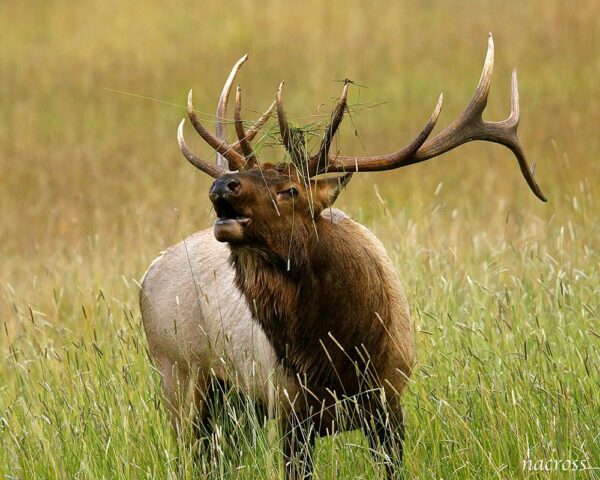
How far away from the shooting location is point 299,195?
13.9 ft

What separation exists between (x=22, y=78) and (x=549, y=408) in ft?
38.8

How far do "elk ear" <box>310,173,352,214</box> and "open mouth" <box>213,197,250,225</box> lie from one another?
15.2 inches

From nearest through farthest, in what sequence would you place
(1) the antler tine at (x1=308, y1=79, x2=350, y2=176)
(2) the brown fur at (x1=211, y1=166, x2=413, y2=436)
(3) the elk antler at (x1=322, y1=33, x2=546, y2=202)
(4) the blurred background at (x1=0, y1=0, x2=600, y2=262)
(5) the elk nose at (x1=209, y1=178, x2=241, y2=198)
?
(5) the elk nose at (x1=209, y1=178, x2=241, y2=198) → (1) the antler tine at (x1=308, y1=79, x2=350, y2=176) → (2) the brown fur at (x1=211, y1=166, x2=413, y2=436) → (3) the elk antler at (x1=322, y1=33, x2=546, y2=202) → (4) the blurred background at (x1=0, y1=0, x2=600, y2=262)

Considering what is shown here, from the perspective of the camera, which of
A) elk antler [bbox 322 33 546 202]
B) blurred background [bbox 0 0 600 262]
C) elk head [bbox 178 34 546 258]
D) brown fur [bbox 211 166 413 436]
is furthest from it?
blurred background [bbox 0 0 600 262]

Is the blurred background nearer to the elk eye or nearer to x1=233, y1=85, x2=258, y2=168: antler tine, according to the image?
x1=233, y1=85, x2=258, y2=168: antler tine

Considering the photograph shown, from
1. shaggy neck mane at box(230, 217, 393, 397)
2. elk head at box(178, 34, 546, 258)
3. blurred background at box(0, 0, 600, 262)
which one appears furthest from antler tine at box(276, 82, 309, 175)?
blurred background at box(0, 0, 600, 262)

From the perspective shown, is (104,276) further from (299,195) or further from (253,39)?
(253,39)

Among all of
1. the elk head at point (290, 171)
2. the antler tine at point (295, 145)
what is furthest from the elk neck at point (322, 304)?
the antler tine at point (295, 145)

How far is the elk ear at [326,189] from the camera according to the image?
4.36m

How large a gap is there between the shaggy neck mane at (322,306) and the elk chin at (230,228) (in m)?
0.24

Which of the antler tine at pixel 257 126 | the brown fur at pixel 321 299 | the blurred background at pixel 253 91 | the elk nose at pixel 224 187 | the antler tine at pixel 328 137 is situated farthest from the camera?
the blurred background at pixel 253 91

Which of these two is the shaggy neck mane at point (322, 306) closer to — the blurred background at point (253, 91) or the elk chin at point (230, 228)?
the elk chin at point (230, 228)

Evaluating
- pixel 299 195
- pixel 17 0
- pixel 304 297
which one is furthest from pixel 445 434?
pixel 17 0

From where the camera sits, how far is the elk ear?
4.36 metres
